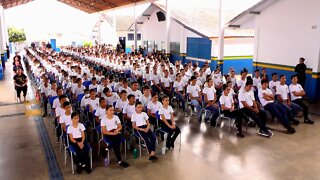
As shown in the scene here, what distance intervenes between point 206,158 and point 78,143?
7.99 feet

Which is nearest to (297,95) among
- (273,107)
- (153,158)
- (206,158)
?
(273,107)

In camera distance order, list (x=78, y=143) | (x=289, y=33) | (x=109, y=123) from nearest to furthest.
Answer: (x=78, y=143) < (x=109, y=123) < (x=289, y=33)

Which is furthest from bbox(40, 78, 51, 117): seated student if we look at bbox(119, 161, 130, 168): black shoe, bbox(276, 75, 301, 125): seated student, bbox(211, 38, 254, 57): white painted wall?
bbox(211, 38, 254, 57): white painted wall

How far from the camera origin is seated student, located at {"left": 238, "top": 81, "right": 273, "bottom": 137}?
6668 millimetres

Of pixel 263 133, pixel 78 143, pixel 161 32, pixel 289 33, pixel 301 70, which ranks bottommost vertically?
pixel 263 133

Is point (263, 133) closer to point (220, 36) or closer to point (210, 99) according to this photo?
point (210, 99)

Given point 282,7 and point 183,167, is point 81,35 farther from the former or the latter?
Answer: point 183,167

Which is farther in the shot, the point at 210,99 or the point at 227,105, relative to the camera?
the point at 210,99

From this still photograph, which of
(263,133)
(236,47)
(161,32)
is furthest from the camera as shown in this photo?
(161,32)

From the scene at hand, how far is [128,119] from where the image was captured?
6.12 m

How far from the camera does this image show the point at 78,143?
490 centimetres

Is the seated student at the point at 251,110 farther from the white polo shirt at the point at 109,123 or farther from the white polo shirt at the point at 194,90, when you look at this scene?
the white polo shirt at the point at 109,123

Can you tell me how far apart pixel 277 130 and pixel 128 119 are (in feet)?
12.4

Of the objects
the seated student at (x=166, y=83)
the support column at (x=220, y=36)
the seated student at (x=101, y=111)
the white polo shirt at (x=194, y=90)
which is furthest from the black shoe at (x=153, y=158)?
the support column at (x=220, y=36)
